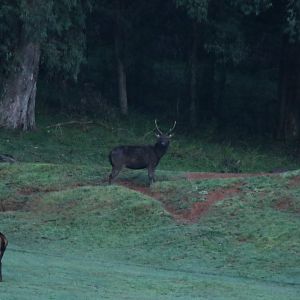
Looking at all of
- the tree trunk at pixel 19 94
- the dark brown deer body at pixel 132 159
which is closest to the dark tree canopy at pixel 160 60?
the tree trunk at pixel 19 94

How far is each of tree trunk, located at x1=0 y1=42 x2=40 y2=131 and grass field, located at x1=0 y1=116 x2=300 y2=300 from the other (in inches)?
277

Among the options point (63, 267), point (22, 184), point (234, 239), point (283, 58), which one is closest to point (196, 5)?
point (283, 58)

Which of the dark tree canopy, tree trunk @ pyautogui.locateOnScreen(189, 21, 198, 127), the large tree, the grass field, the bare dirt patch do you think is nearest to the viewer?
the grass field

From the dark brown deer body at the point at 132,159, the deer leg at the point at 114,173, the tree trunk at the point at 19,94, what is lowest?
the deer leg at the point at 114,173

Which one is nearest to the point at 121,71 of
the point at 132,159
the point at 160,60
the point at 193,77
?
the point at 193,77

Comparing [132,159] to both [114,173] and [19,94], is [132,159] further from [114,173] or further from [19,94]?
[19,94]

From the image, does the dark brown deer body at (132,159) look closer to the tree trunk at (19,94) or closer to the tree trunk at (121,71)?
the tree trunk at (19,94)

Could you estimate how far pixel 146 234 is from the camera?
761 inches

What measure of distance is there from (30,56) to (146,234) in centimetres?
1366

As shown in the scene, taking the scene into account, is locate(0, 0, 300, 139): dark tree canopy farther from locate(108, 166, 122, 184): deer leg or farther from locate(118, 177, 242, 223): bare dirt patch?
locate(118, 177, 242, 223): bare dirt patch

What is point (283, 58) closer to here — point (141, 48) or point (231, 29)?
point (231, 29)

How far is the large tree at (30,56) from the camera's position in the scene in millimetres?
30766

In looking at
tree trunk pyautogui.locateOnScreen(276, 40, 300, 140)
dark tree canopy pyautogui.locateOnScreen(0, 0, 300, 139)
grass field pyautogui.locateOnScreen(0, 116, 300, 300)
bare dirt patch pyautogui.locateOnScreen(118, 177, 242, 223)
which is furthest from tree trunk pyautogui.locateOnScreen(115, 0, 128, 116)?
bare dirt patch pyautogui.locateOnScreen(118, 177, 242, 223)

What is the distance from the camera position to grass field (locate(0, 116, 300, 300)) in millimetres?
14688
